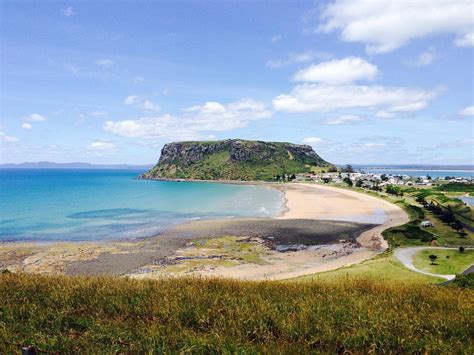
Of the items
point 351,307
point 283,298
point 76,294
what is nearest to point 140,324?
point 76,294

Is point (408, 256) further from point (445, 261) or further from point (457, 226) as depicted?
point (457, 226)

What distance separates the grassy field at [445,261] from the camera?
31603 mm

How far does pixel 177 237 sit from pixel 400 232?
115 ft

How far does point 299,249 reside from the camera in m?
45.7

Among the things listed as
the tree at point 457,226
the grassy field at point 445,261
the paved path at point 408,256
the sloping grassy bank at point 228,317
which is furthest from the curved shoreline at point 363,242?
the tree at point 457,226

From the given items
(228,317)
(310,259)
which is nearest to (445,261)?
(310,259)

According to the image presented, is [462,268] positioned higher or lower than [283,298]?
lower

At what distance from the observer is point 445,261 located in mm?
34344

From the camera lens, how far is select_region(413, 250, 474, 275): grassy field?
31603mm

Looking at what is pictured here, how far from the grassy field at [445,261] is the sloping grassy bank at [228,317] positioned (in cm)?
2580

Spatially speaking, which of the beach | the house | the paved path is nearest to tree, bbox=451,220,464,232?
the house

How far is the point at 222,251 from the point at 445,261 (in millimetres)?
25419

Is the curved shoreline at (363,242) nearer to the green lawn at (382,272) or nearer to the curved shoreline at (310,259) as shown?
the curved shoreline at (310,259)

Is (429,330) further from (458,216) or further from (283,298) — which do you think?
(458,216)
